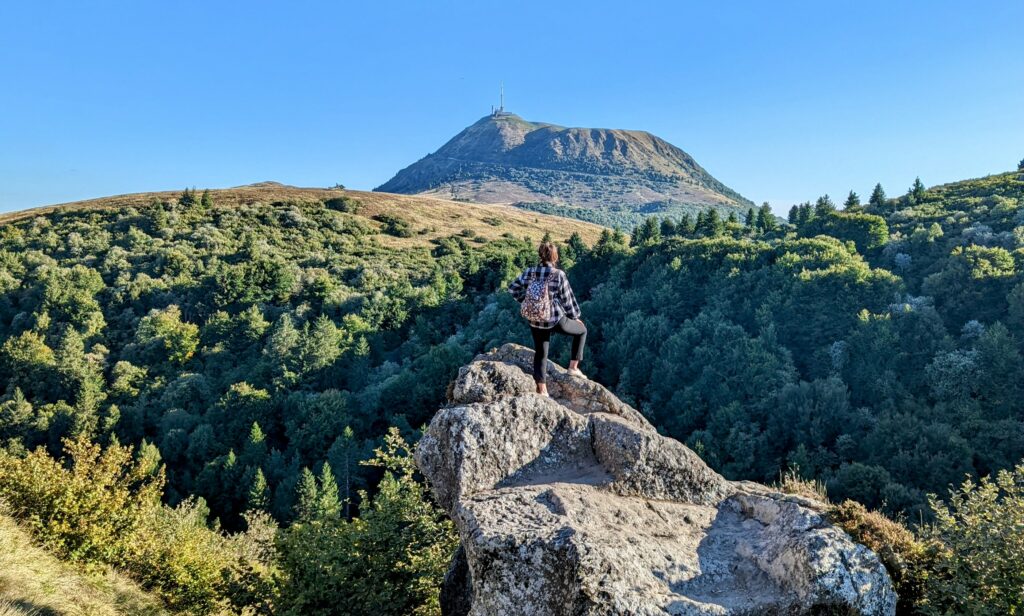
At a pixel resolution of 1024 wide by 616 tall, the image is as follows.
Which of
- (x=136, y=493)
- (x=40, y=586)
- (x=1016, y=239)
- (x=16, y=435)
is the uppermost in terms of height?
(x=1016, y=239)

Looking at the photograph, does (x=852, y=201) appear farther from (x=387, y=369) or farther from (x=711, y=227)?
(x=387, y=369)

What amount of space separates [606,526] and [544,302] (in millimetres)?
3273

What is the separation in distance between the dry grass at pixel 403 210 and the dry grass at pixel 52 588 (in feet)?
200

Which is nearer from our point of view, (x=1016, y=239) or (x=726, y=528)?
(x=726, y=528)

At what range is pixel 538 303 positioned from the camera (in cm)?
794

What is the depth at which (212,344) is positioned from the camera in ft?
161

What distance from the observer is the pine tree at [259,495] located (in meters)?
32.9

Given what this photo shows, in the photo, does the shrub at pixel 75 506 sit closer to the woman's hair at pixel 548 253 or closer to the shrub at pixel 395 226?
the woman's hair at pixel 548 253

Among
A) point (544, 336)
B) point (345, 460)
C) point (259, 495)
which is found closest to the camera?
point (544, 336)

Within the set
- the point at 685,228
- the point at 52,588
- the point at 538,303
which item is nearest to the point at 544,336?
the point at 538,303

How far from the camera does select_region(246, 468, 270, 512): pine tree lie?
32875mm

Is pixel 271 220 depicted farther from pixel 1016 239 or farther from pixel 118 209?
pixel 1016 239

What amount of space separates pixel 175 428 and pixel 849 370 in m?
45.5

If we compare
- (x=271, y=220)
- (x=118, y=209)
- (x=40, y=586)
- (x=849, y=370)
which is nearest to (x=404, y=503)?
(x=40, y=586)
